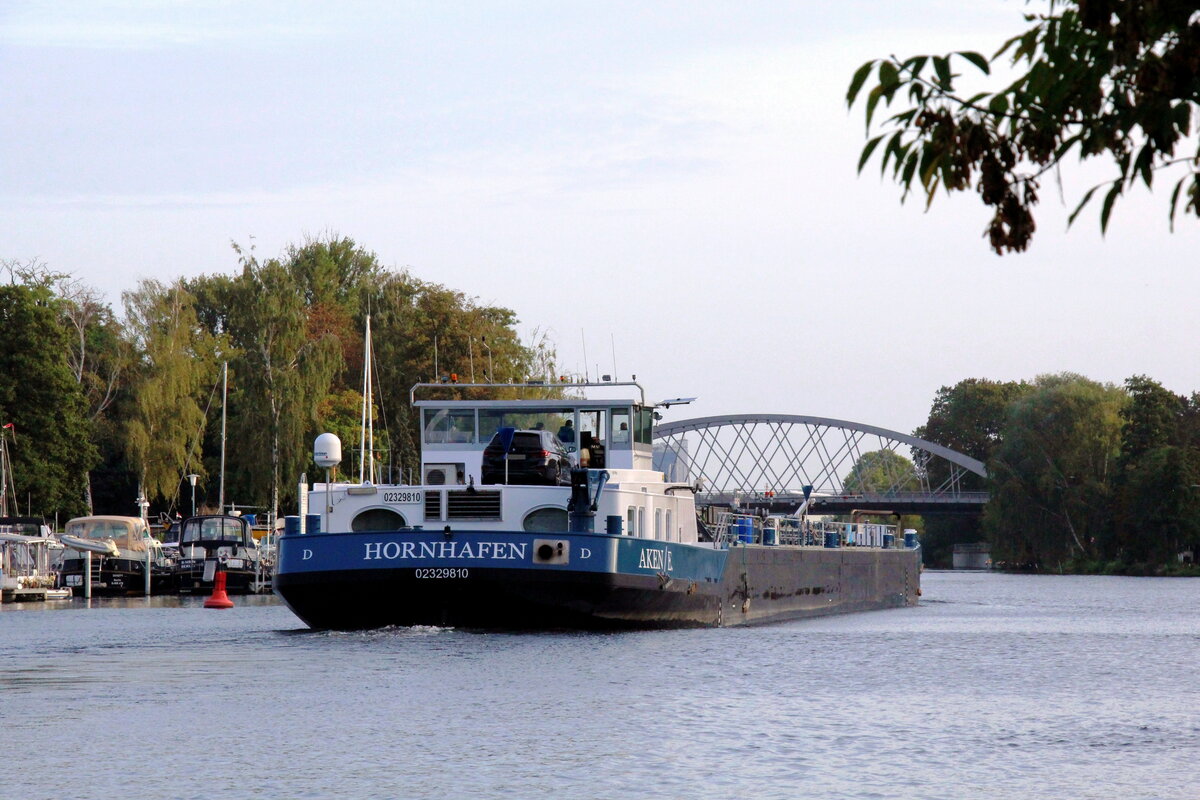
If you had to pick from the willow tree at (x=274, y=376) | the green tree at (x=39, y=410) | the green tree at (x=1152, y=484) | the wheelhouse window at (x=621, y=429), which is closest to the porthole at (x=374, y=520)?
the wheelhouse window at (x=621, y=429)

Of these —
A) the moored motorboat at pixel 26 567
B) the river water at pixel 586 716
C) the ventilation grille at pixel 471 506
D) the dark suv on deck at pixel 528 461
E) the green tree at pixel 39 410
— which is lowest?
the river water at pixel 586 716

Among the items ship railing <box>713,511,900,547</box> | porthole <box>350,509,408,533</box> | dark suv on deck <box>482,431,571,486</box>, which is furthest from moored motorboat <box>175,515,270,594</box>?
dark suv on deck <box>482,431,571,486</box>

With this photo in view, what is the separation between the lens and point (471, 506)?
98.5ft

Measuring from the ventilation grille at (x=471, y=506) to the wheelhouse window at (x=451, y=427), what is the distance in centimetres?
378

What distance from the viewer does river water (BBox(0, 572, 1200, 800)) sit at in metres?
14.8

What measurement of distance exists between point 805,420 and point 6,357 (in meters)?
103

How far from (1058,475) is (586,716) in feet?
322

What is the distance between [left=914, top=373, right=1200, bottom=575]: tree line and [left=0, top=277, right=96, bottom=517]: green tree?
63.2m

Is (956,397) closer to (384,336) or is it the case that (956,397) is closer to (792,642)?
(384,336)

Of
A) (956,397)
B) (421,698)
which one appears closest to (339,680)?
(421,698)

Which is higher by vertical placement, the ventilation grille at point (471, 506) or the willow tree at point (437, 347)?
the willow tree at point (437, 347)

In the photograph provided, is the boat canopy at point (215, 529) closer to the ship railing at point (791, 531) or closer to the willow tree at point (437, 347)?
the willow tree at point (437, 347)

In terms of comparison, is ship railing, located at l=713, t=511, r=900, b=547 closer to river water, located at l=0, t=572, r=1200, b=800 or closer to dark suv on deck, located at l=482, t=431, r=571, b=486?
river water, located at l=0, t=572, r=1200, b=800

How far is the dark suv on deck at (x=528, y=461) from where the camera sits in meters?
31.2
